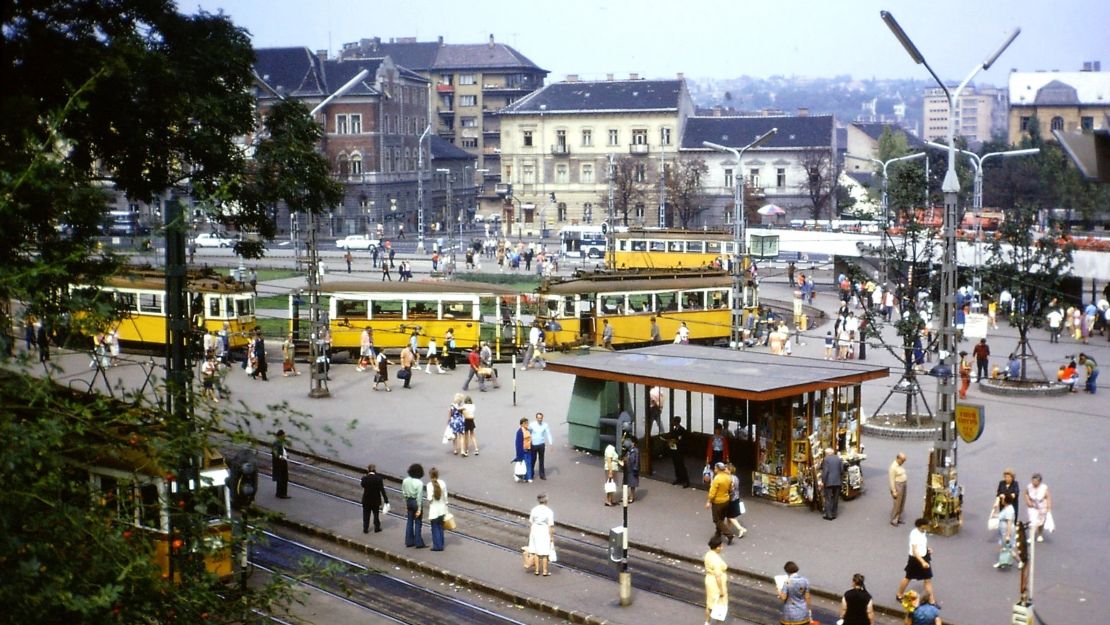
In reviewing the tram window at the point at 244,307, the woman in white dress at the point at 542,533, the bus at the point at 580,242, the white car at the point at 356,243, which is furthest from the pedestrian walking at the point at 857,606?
the white car at the point at 356,243

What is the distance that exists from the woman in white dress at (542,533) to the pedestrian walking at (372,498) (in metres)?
3.41

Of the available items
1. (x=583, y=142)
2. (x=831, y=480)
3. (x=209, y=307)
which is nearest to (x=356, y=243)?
(x=583, y=142)

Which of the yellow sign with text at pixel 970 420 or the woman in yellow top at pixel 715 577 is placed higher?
the yellow sign with text at pixel 970 420

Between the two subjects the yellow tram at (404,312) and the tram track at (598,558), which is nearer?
the tram track at (598,558)

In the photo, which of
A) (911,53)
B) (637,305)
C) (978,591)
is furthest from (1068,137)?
(637,305)

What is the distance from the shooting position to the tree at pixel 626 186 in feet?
355

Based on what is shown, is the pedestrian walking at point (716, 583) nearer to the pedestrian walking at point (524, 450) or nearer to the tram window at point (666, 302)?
the pedestrian walking at point (524, 450)

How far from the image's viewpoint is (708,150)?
111 metres

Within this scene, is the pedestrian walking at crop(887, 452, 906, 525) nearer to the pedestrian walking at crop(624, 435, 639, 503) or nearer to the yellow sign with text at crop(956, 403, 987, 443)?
the yellow sign with text at crop(956, 403, 987, 443)

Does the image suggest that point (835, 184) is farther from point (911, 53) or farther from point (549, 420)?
point (911, 53)

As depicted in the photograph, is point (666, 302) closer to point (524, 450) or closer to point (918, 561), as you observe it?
point (524, 450)

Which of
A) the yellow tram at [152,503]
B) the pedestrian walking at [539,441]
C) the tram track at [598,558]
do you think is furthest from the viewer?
the pedestrian walking at [539,441]

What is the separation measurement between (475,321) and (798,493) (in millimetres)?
19948

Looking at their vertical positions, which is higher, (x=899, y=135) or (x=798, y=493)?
(x=899, y=135)
